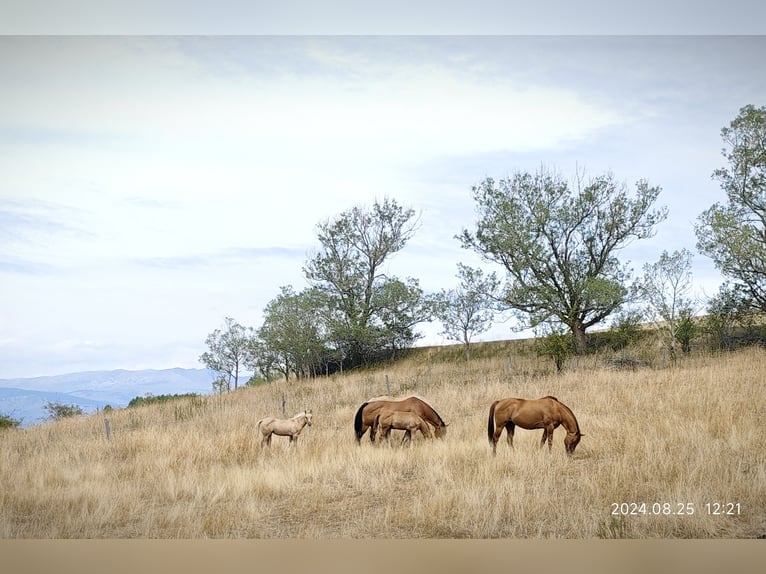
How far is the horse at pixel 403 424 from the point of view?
20.5 feet

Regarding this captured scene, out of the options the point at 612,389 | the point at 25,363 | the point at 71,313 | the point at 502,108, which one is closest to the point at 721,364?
the point at 612,389

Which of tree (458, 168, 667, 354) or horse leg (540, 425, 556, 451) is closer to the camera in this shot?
horse leg (540, 425, 556, 451)

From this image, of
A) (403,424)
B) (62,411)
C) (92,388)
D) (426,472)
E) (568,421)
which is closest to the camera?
(426,472)

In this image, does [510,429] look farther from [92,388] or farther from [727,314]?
[92,388]

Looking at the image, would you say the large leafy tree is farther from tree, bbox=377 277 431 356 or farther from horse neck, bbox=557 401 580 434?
horse neck, bbox=557 401 580 434

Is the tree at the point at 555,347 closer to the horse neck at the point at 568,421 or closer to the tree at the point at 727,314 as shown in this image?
the tree at the point at 727,314

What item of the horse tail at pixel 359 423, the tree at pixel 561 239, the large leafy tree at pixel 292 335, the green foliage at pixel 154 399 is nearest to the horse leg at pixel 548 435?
the horse tail at pixel 359 423

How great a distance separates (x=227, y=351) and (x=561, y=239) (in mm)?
4857

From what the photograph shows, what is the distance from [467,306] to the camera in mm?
8281

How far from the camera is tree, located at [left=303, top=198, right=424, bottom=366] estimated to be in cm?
716

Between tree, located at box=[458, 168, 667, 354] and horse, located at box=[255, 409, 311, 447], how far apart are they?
276cm

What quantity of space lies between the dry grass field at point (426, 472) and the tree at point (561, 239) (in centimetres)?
160

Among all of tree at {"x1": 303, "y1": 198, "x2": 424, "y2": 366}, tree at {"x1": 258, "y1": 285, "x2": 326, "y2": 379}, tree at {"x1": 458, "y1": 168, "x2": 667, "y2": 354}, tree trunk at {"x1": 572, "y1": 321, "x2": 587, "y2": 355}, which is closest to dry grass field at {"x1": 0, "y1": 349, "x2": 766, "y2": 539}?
tree at {"x1": 258, "y1": 285, "x2": 326, "y2": 379}

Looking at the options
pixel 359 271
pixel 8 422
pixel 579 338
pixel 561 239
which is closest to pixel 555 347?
pixel 579 338
